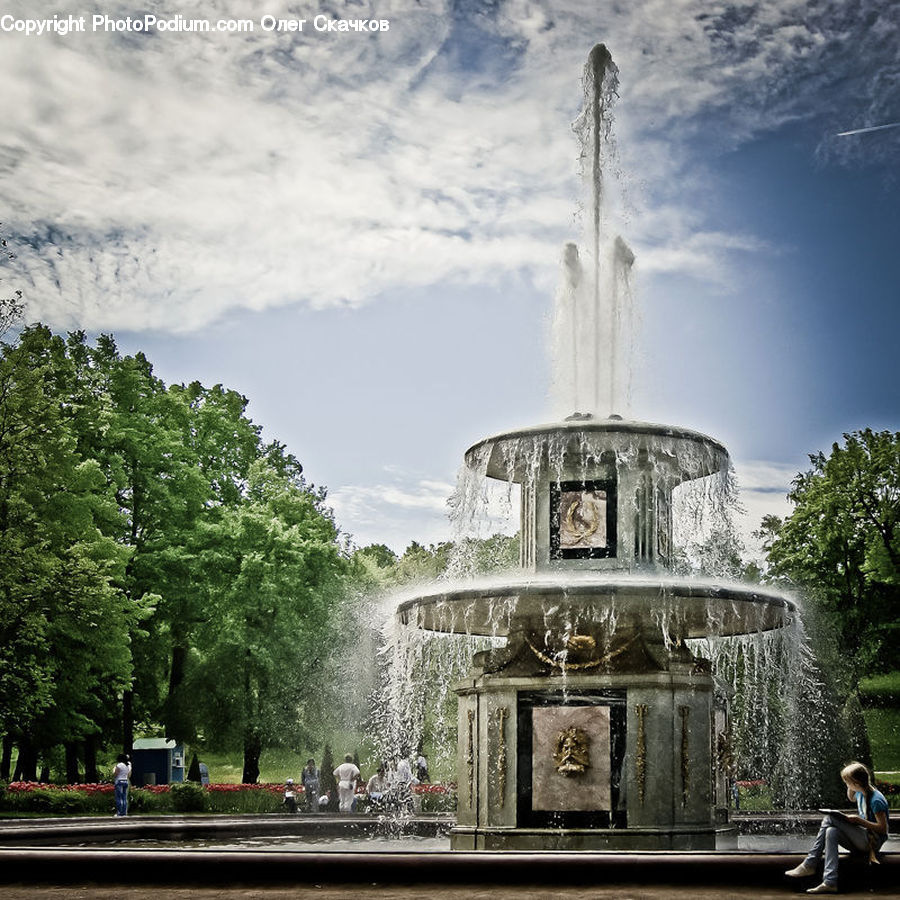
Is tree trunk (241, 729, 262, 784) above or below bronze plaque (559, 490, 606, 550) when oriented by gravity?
below

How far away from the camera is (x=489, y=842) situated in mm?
15391

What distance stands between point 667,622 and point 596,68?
8869mm

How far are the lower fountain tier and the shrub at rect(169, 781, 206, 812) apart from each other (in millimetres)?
16579

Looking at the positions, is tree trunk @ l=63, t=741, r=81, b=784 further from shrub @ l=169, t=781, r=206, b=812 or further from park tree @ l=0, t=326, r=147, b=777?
shrub @ l=169, t=781, r=206, b=812

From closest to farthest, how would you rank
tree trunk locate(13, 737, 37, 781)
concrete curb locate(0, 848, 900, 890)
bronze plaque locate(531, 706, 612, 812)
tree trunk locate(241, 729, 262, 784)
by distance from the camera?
1. concrete curb locate(0, 848, 900, 890)
2. bronze plaque locate(531, 706, 612, 812)
3. tree trunk locate(13, 737, 37, 781)
4. tree trunk locate(241, 729, 262, 784)

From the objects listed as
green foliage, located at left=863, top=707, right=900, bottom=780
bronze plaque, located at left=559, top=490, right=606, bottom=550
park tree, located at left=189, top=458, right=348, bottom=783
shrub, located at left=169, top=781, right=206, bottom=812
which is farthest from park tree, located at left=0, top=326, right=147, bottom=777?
green foliage, located at left=863, top=707, right=900, bottom=780

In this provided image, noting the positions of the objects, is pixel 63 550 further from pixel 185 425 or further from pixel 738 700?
pixel 738 700

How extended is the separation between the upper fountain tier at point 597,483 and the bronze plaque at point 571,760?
1898 mm

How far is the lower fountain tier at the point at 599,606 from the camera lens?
48.4 ft

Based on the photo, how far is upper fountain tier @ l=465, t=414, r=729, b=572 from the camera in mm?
16219

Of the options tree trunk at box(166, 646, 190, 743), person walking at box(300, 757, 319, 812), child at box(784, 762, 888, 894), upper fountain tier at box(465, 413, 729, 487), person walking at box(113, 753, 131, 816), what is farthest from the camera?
tree trunk at box(166, 646, 190, 743)

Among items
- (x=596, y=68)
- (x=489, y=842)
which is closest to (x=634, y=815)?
(x=489, y=842)

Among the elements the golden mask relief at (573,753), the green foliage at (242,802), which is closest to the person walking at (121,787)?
the green foliage at (242,802)

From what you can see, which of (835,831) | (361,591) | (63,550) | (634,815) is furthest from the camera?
(361,591)
